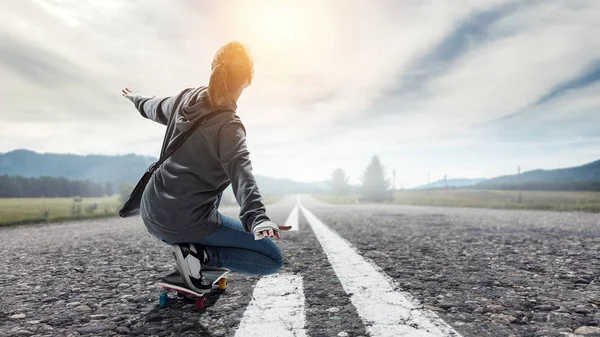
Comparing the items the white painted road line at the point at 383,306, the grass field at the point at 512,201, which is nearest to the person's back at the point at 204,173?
the white painted road line at the point at 383,306

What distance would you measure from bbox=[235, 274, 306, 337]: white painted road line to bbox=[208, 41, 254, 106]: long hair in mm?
1343

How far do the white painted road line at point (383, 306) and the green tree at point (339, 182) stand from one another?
10179cm

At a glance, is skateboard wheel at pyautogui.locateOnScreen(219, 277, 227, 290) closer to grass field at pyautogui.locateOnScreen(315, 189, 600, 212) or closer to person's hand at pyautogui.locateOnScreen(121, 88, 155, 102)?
person's hand at pyautogui.locateOnScreen(121, 88, 155, 102)

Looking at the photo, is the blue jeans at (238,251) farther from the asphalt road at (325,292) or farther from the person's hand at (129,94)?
the person's hand at (129,94)

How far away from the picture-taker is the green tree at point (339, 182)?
105 metres

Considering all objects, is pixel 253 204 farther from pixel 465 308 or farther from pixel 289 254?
pixel 289 254

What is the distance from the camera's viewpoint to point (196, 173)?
215 centimetres

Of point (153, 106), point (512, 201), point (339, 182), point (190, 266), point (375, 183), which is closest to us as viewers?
point (190, 266)

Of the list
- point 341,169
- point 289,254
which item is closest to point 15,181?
point 341,169

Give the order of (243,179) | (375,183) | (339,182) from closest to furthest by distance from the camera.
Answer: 1. (243,179)
2. (375,183)
3. (339,182)

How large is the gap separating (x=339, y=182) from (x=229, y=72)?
105 meters

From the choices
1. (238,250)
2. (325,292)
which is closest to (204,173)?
(238,250)

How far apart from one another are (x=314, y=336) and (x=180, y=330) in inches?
31.4

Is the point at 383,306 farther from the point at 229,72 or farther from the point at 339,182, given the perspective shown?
the point at 339,182
